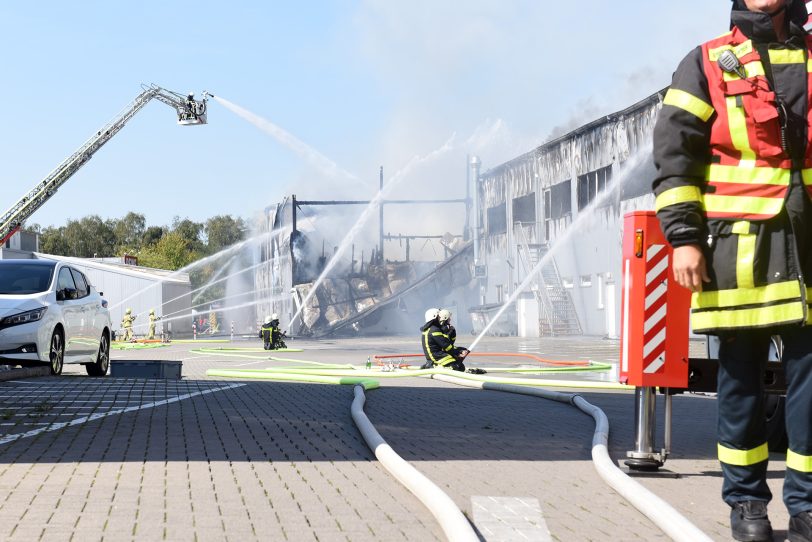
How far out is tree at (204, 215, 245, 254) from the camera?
130 m

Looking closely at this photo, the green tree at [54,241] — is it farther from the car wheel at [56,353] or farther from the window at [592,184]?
the car wheel at [56,353]

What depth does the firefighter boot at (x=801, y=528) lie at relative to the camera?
4.05m

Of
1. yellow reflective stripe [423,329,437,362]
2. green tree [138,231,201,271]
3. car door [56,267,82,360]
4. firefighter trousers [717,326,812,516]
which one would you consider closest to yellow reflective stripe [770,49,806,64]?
firefighter trousers [717,326,812,516]

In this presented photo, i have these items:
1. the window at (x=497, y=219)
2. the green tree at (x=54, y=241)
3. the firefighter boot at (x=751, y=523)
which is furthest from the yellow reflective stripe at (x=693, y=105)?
the green tree at (x=54, y=241)

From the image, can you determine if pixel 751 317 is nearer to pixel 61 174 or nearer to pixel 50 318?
pixel 50 318

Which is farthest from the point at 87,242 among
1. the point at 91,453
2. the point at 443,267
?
the point at 91,453

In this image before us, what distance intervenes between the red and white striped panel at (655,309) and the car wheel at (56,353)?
9.70 m

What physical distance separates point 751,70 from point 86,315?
12535 mm

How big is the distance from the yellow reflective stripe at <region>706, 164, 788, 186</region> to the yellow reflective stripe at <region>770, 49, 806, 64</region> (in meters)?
0.42

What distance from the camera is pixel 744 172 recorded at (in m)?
4.29

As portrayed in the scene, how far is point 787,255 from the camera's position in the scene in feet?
13.6

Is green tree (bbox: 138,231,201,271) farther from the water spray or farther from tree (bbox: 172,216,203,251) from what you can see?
the water spray

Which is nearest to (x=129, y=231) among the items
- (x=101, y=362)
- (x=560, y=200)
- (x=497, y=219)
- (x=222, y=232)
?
(x=222, y=232)

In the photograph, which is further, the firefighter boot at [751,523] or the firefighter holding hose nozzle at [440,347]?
the firefighter holding hose nozzle at [440,347]
